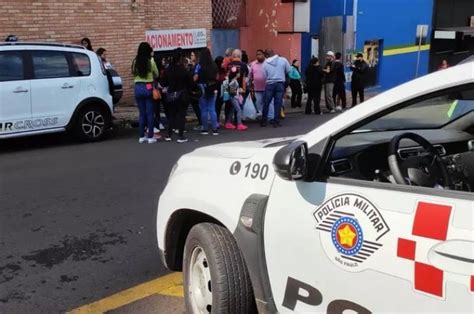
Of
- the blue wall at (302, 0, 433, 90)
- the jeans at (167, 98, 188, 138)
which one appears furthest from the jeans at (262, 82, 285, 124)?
the blue wall at (302, 0, 433, 90)

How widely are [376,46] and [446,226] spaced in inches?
788

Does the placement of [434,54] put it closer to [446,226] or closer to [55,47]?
[55,47]

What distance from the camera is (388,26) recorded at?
2111cm

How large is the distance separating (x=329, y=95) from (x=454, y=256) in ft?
45.0

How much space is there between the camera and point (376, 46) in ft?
68.5

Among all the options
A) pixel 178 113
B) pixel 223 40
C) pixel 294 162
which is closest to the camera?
pixel 294 162

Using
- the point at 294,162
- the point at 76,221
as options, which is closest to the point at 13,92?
the point at 76,221

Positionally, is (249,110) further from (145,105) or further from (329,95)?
(329,95)

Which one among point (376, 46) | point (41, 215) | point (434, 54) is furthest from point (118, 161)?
point (434, 54)

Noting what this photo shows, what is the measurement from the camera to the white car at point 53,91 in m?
8.88

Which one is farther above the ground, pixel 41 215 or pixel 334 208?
pixel 334 208

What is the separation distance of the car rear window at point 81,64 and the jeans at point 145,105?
109cm

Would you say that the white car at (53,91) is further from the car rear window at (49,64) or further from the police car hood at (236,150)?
the police car hood at (236,150)

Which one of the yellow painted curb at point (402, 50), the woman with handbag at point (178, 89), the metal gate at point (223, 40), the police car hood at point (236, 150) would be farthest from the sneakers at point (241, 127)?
the yellow painted curb at point (402, 50)
